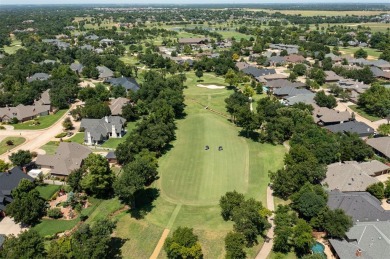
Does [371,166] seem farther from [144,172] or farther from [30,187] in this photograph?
[30,187]

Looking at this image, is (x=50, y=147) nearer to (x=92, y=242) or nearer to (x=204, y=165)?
(x=204, y=165)

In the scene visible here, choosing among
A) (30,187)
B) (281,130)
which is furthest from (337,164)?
(30,187)

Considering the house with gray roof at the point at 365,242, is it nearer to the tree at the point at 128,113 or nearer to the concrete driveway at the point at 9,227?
the concrete driveway at the point at 9,227

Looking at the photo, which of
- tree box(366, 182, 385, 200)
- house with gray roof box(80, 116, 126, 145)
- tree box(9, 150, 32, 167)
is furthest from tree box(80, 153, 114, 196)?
tree box(366, 182, 385, 200)

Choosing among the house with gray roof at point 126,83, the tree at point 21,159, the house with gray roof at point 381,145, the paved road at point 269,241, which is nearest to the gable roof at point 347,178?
the paved road at point 269,241

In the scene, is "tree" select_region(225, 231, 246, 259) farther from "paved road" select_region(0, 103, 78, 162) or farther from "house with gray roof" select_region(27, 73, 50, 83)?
"house with gray roof" select_region(27, 73, 50, 83)

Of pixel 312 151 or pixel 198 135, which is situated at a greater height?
pixel 312 151

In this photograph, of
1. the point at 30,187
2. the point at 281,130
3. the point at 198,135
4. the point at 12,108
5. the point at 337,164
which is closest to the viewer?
the point at 30,187

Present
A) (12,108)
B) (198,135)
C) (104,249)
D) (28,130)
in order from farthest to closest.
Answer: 1. (12,108)
2. (28,130)
3. (198,135)
4. (104,249)
